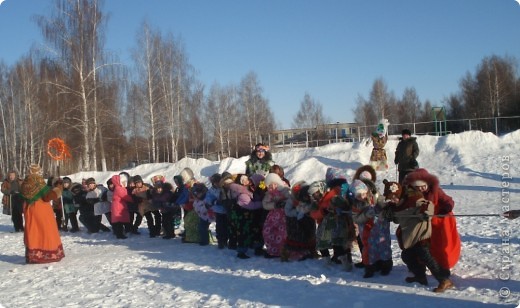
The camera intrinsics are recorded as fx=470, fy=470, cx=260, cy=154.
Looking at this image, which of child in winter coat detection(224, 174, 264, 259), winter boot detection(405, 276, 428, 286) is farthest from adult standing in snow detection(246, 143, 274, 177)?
winter boot detection(405, 276, 428, 286)

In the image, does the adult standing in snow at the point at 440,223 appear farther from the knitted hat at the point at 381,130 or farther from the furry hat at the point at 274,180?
the knitted hat at the point at 381,130

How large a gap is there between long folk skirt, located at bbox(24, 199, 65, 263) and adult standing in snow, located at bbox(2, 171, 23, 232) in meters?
4.56

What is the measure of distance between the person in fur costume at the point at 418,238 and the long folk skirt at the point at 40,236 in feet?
18.4

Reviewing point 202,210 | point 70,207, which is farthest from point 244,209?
point 70,207

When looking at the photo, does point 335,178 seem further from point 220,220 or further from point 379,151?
point 379,151

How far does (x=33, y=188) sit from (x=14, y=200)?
490 cm

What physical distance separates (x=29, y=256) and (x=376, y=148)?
11.5 m

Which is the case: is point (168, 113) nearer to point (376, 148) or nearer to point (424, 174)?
point (376, 148)

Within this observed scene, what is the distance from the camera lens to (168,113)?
1145 inches

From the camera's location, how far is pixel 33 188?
7809 millimetres

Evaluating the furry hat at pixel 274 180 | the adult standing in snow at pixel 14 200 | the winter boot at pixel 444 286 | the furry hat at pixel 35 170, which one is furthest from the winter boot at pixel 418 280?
the adult standing in snow at pixel 14 200

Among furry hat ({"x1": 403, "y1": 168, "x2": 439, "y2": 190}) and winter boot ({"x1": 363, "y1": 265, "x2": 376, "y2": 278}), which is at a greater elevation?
furry hat ({"x1": 403, "y1": 168, "x2": 439, "y2": 190})

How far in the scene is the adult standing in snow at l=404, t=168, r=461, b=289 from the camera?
4848 millimetres

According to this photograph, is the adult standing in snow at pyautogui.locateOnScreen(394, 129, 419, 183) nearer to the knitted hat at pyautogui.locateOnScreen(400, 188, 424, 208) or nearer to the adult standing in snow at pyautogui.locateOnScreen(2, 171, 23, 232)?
the knitted hat at pyautogui.locateOnScreen(400, 188, 424, 208)
